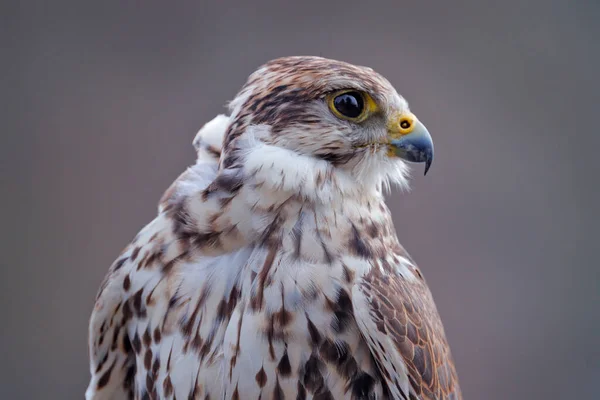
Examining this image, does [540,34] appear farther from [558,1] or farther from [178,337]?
[178,337]

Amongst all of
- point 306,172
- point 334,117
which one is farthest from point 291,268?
point 334,117

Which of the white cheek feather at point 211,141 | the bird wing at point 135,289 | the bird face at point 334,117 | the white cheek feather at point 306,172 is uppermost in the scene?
the bird face at point 334,117

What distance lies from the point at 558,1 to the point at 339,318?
2.35 meters

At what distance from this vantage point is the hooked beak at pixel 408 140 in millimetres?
1186

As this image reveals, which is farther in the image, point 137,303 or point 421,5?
point 421,5

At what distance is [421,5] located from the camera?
2709 millimetres

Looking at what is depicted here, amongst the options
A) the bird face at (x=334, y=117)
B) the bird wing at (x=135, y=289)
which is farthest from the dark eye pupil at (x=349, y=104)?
the bird wing at (x=135, y=289)

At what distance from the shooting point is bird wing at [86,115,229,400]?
45.6 inches

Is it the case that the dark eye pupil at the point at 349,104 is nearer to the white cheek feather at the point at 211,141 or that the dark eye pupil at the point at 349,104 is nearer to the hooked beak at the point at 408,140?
the hooked beak at the point at 408,140

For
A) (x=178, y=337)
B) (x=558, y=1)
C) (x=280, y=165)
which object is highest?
(x=558, y=1)

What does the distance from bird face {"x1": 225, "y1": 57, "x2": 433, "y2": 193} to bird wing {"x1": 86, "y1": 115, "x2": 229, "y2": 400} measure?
133 millimetres

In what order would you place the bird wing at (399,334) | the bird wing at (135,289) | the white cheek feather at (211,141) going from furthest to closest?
the white cheek feather at (211,141) → the bird wing at (135,289) → the bird wing at (399,334)

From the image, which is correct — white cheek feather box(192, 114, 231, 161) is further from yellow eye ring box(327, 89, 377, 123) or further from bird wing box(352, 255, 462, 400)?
bird wing box(352, 255, 462, 400)

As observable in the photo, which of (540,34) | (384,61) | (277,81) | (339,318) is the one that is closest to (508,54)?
(540,34)
